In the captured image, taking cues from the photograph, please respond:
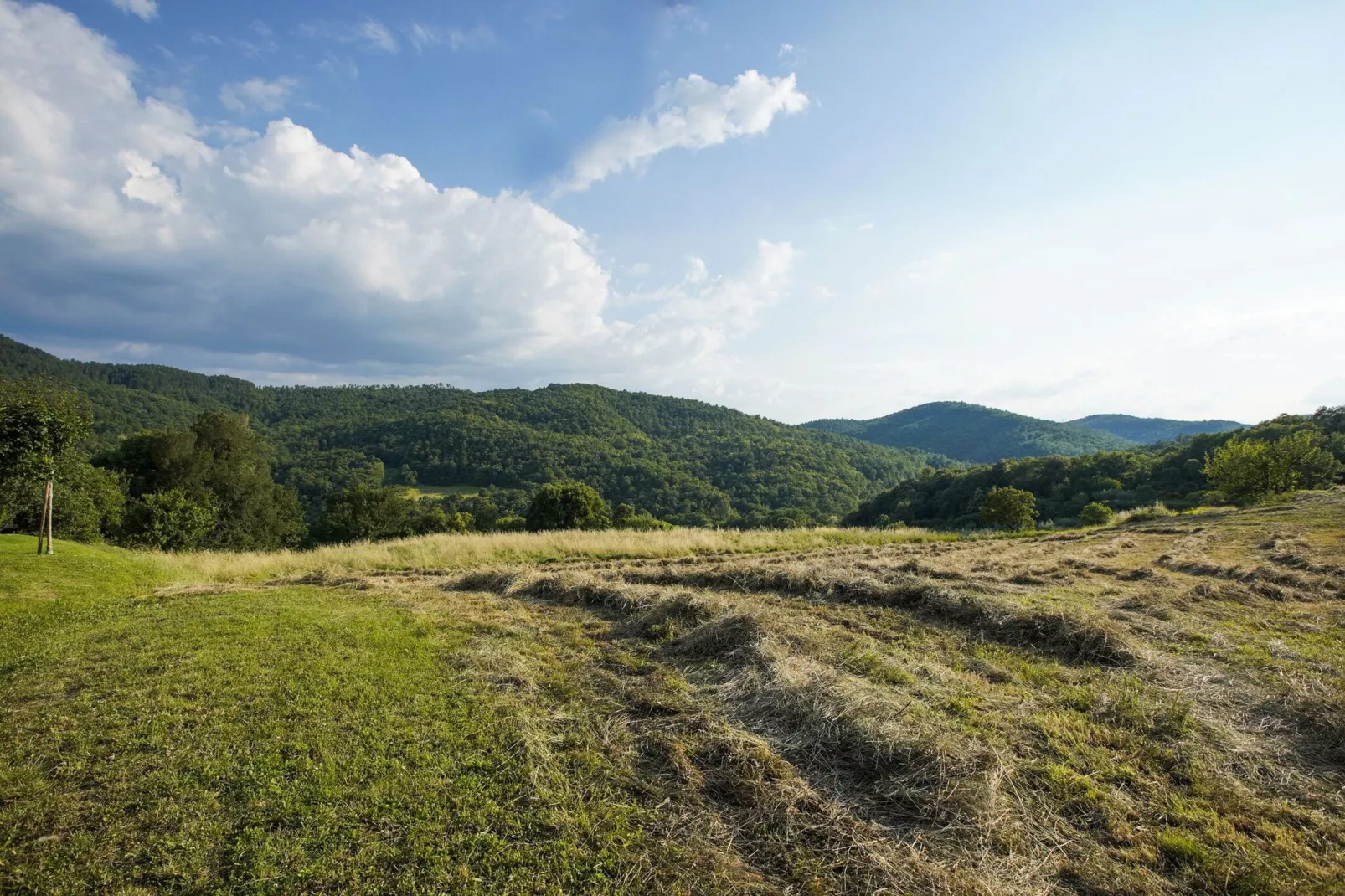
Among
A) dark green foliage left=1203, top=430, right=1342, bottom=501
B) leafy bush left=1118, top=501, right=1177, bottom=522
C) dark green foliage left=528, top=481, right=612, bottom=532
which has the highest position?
dark green foliage left=1203, top=430, right=1342, bottom=501

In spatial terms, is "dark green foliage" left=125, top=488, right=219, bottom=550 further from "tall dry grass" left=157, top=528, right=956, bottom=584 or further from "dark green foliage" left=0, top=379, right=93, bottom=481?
"dark green foliage" left=0, top=379, right=93, bottom=481

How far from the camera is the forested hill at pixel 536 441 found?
8850 centimetres

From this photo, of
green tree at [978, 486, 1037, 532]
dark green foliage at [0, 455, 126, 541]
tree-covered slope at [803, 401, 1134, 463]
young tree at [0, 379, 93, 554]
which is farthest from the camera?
tree-covered slope at [803, 401, 1134, 463]

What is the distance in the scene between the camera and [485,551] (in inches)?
778

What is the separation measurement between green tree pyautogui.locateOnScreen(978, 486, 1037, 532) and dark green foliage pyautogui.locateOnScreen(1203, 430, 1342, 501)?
11.5 metres

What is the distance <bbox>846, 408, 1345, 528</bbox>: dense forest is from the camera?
4772 cm

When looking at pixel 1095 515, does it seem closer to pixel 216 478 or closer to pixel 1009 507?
pixel 1009 507

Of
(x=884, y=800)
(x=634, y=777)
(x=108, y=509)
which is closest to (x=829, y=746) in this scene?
(x=884, y=800)

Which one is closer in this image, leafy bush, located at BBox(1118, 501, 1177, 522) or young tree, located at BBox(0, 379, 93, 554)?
young tree, located at BBox(0, 379, 93, 554)

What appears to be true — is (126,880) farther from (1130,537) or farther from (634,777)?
(1130,537)

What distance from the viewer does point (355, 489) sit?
154ft

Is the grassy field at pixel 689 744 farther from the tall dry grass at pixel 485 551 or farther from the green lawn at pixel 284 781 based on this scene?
the tall dry grass at pixel 485 551

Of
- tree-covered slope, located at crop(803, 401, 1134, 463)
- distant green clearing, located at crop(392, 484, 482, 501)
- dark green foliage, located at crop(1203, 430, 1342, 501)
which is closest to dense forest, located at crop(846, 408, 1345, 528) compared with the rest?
dark green foliage, located at crop(1203, 430, 1342, 501)

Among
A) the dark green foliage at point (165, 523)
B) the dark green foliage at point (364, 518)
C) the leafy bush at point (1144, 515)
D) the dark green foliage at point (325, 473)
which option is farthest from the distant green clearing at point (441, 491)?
the leafy bush at point (1144, 515)
